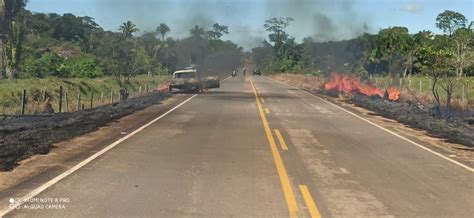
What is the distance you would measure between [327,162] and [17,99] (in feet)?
104

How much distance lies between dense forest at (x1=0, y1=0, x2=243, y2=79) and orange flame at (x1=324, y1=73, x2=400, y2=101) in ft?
59.8

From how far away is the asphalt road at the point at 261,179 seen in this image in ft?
22.9

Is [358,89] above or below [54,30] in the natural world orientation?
below

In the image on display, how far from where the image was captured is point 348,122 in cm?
2019

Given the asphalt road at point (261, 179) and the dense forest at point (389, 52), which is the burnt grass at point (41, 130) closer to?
the asphalt road at point (261, 179)

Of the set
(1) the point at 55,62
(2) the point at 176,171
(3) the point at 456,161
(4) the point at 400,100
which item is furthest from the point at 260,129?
(1) the point at 55,62

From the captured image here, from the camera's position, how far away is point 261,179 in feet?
29.3

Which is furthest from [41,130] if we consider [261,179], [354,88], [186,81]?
[354,88]

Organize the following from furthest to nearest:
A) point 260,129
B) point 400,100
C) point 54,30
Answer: point 54,30 < point 400,100 < point 260,129

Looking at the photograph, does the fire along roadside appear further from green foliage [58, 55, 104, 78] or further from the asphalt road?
green foliage [58, 55, 104, 78]

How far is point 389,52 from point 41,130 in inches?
1348

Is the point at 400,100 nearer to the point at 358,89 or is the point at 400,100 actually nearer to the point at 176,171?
the point at 358,89

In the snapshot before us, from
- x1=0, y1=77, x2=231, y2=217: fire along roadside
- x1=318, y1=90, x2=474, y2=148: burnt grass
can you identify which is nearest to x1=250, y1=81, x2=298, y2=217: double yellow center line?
x1=0, y1=77, x2=231, y2=217: fire along roadside

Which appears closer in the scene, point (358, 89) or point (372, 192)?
point (372, 192)
